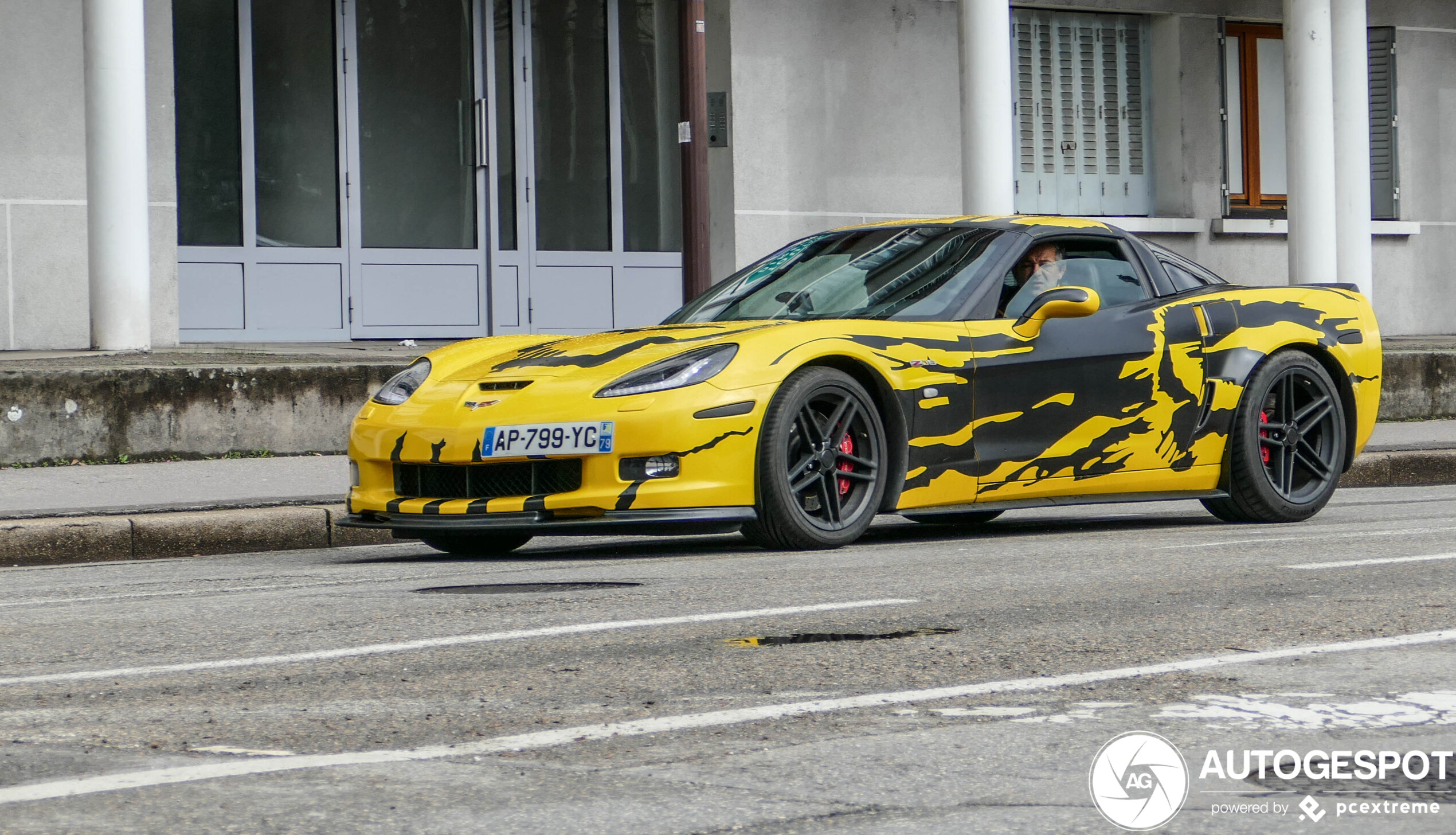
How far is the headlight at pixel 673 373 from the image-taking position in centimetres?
645

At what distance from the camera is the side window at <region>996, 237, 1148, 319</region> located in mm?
7561

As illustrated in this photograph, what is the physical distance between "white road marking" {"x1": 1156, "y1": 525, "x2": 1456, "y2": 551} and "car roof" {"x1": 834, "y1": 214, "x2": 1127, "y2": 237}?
1.48 metres

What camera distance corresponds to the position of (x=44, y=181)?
1377 cm

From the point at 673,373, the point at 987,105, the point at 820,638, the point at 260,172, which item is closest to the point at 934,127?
the point at 987,105

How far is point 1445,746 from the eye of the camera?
3.28m

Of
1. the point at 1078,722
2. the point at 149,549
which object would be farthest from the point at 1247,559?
the point at 149,549

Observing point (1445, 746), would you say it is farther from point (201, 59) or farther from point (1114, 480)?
point (201, 59)

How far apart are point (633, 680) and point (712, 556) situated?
270 cm

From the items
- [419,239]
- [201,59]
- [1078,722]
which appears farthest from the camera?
[419,239]

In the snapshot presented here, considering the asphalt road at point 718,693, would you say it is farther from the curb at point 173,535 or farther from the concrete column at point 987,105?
the concrete column at point 987,105

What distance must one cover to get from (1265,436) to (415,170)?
9702 millimetres

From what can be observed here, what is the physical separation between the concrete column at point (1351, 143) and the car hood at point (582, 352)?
1163 cm

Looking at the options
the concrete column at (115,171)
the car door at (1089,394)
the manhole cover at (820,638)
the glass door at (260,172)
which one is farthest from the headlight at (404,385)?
the glass door at (260,172)

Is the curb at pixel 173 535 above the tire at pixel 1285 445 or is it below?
below
